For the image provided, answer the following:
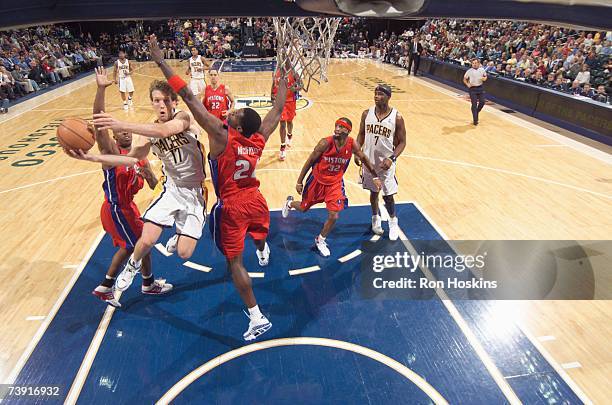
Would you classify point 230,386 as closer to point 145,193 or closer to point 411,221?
point 411,221

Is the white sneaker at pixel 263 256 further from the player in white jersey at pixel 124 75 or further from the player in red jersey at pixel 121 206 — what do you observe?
the player in white jersey at pixel 124 75

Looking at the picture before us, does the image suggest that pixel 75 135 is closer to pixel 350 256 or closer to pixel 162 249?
pixel 162 249

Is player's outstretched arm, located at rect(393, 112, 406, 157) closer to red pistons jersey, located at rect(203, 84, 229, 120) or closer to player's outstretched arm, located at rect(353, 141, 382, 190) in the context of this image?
player's outstretched arm, located at rect(353, 141, 382, 190)

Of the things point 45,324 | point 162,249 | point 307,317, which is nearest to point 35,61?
point 162,249

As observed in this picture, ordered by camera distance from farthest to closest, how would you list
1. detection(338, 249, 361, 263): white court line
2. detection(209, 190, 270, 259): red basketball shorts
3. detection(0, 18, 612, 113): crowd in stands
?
detection(0, 18, 612, 113): crowd in stands, detection(338, 249, 361, 263): white court line, detection(209, 190, 270, 259): red basketball shorts

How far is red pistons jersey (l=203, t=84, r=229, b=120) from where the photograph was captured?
7211 mm

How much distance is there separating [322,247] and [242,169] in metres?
1.77

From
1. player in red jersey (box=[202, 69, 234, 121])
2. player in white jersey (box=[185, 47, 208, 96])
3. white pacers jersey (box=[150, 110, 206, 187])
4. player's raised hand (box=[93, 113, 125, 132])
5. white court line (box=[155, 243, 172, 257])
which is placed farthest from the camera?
player in white jersey (box=[185, 47, 208, 96])

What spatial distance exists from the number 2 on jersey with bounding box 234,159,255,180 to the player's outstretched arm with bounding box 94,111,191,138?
20.1 inches

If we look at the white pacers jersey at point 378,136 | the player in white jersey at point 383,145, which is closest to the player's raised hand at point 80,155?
the player in white jersey at point 383,145

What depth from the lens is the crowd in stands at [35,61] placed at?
43.1 ft

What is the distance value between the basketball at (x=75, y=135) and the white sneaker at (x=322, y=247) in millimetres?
2558

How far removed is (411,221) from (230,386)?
338 cm

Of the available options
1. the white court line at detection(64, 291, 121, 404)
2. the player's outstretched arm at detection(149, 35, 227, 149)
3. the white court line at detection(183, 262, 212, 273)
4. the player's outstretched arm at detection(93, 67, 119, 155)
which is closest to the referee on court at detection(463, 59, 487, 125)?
the white court line at detection(183, 262, 212, 273)
